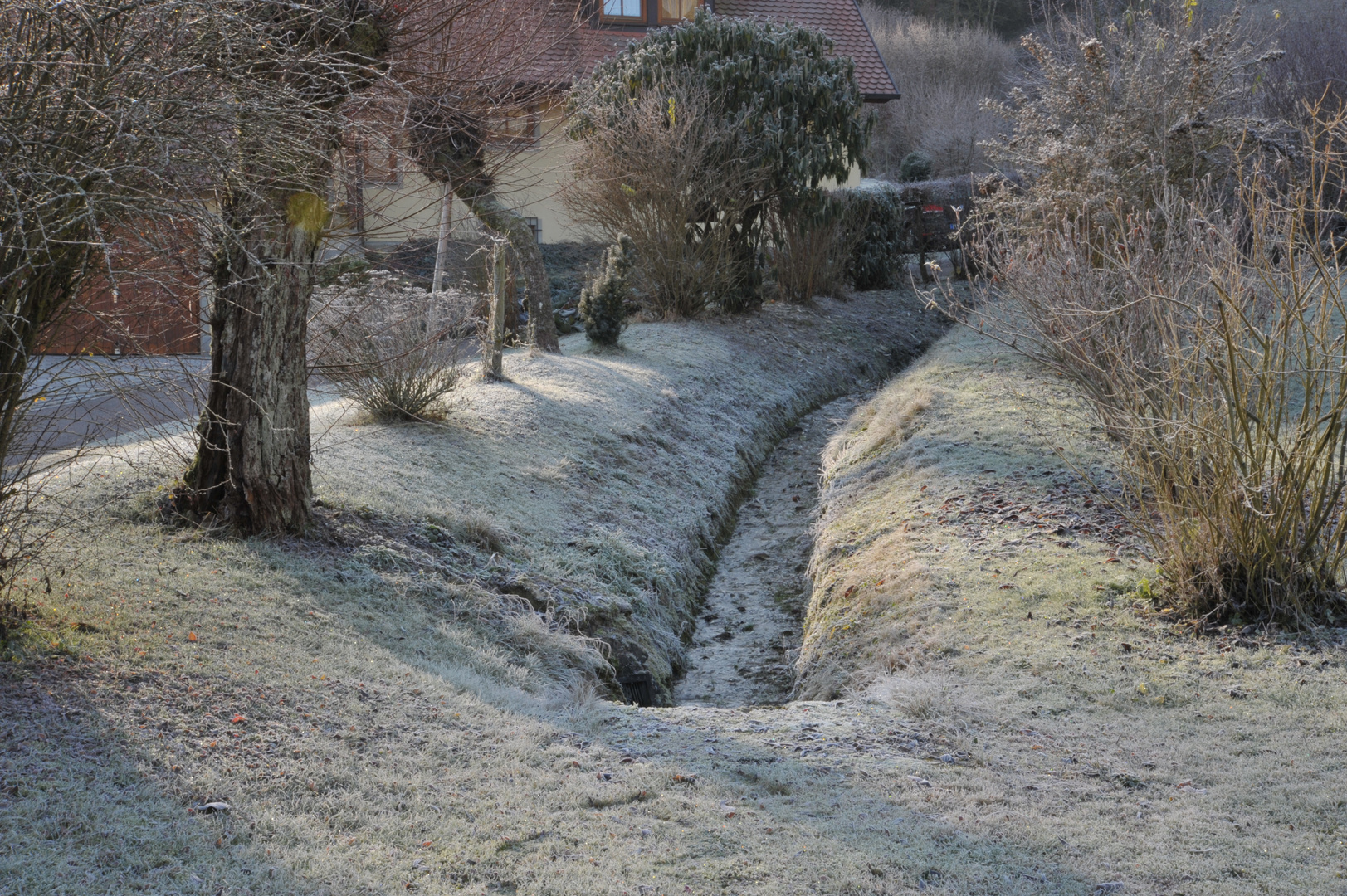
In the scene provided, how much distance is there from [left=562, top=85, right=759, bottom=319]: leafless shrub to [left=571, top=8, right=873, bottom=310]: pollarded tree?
0.08 m

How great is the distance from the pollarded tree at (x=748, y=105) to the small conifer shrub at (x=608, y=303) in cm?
141

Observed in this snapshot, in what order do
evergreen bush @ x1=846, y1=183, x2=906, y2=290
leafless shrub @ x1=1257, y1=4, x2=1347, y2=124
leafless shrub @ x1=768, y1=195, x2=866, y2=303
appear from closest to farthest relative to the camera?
leafless shrub @ x1=768, y1=195, x2=866, y2=303, evergreen bush @ x1=846, y1=183, x2=906, y2=290, leafless shrub @ x1=1257, y1=4, x2=1347, y2=124

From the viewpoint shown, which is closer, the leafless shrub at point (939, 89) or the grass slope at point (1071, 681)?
→ the grass slope at point (1071, 681)

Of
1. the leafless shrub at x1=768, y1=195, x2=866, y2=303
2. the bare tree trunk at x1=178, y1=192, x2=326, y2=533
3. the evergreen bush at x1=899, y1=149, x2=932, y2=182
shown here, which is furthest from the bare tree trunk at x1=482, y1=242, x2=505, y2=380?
the evergreen bush at x1=899, y1=149, x2=932, y2=182

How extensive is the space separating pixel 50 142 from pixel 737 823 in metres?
3.27

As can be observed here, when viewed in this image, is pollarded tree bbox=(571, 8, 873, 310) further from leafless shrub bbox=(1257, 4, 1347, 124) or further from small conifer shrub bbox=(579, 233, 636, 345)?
leafless shrub bbox=(1257, 4, 1347, 124)

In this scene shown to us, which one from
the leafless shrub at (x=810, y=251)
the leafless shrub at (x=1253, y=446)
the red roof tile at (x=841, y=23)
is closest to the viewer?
the leafless shrub at (x=1253, y=446)

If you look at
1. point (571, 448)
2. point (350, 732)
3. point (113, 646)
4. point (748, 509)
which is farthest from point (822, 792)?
point (748, 509)

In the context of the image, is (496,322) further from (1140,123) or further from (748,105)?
(1140,123)

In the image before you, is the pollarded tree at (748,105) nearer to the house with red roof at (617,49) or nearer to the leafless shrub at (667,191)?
the leafless shrub at (667,191)

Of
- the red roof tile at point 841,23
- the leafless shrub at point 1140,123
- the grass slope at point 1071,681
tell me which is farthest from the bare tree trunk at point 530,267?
the red roof tile at point 841,23

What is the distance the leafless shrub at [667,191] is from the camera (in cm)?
1377

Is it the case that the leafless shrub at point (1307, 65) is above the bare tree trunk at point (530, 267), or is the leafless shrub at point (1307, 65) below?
above

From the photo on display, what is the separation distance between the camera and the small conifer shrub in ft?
42.8
